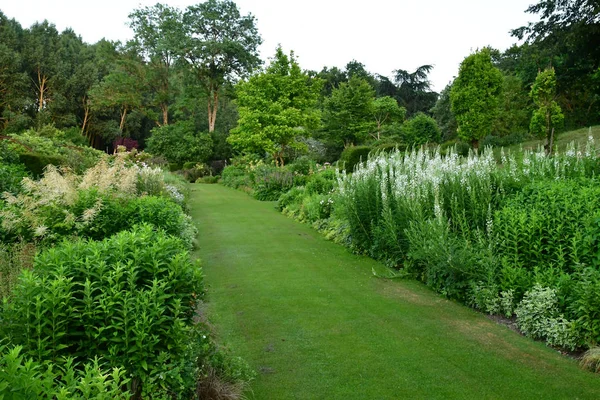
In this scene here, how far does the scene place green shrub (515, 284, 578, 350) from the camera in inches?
171

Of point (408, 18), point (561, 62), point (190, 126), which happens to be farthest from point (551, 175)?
point (190, 126)

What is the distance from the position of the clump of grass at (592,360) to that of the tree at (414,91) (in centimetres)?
4310

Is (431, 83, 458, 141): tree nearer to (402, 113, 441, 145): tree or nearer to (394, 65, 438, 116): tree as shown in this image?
(394, 65, 438, 116): tree

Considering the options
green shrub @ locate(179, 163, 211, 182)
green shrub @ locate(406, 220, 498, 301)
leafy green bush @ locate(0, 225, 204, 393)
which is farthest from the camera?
green shrub @ locate(179, 163, 211, 182)

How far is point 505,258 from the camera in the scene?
514 centimetres

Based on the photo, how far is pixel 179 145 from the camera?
34.9 meters

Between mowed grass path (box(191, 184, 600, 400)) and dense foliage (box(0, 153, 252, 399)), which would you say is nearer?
dense foliage (box(0, 153, 252, 399))

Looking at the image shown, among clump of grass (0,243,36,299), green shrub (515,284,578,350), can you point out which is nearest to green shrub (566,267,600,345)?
green shrub (515,284,578,350)

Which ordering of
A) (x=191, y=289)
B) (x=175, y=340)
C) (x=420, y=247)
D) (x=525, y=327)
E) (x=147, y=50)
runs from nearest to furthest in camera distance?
(x=175, y=340) → (x=191, y=289) → (x=525, y=327) → (x=420, y=247) → (x=147, y=50)

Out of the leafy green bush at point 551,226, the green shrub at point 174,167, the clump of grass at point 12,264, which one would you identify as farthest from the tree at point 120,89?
the leafy green bush at point 551,226

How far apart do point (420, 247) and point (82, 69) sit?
40164mm

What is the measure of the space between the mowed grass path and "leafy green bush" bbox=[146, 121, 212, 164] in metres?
27.9

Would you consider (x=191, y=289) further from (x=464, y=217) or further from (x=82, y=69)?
(x=82, y=69)

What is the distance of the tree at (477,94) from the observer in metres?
23.2
